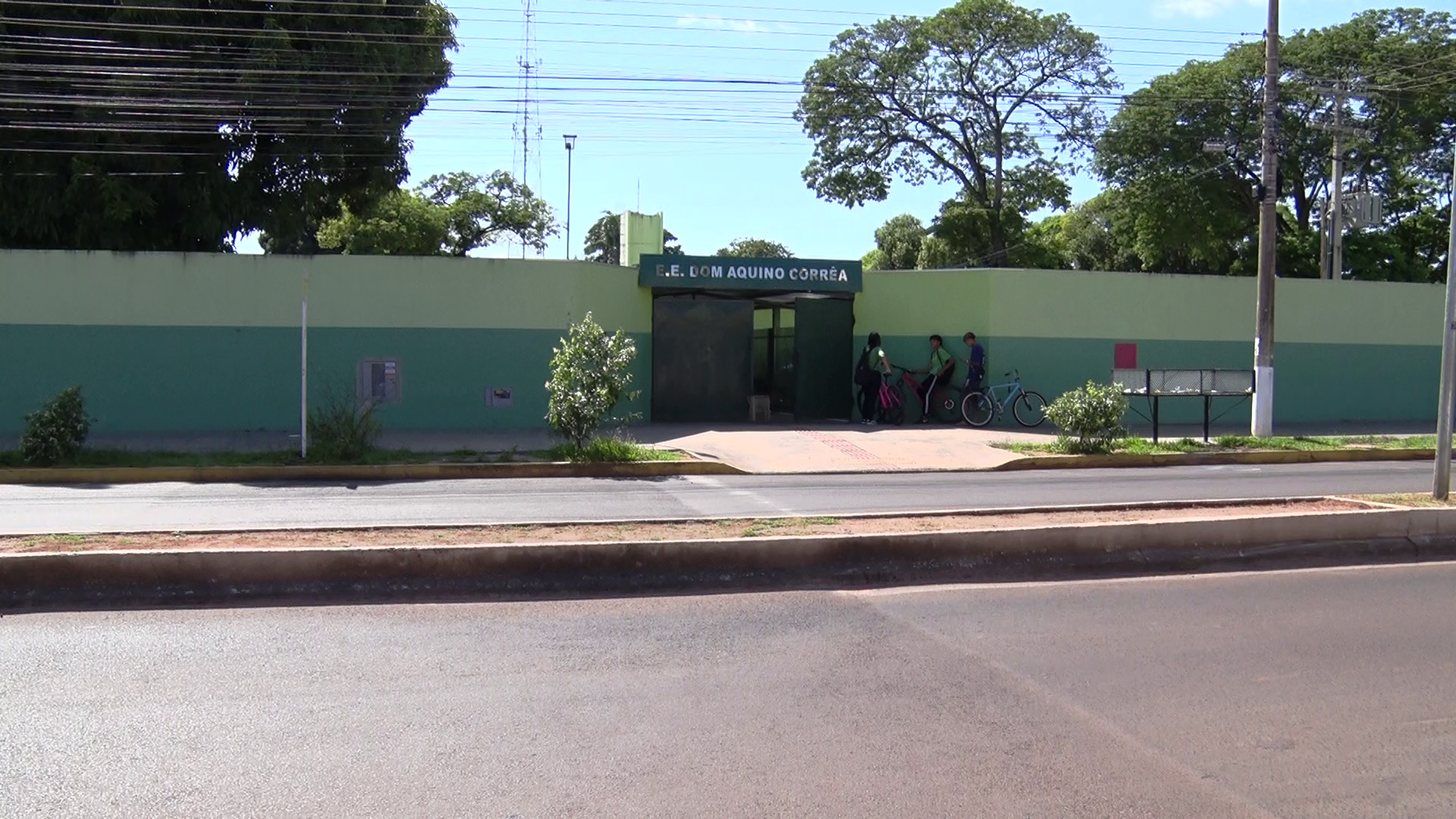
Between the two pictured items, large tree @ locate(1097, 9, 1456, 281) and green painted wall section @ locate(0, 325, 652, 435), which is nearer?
green painted wall section @ locate(0, 325, 652, 435)

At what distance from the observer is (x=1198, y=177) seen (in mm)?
42875

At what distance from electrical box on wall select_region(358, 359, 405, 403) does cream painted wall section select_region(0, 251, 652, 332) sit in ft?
2.17

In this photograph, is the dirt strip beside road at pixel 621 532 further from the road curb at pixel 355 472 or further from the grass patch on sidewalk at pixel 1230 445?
the grass patch on sidewalk at pixel 1230 445

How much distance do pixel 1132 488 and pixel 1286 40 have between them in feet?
121

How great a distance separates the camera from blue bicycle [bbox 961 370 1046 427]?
842 inches

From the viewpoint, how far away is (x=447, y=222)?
51750 millimetres

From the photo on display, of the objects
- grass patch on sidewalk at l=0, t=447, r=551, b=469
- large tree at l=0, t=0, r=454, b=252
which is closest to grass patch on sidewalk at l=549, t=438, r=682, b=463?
grass patch on sidewalk at l=0, t=447, r=551, b=469

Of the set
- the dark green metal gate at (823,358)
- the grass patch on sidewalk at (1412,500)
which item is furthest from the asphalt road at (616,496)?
the dark green metal gate at (823,358)

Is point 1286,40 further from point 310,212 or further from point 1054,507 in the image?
point 1054,507

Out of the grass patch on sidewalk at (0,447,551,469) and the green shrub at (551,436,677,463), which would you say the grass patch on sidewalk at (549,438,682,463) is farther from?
the grass patch on sidewalk at (0,447,551,469)

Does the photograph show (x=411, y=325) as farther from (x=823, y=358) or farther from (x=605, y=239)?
(x=605, y=239)

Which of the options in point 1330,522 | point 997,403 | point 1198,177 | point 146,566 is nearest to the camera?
point 146,566

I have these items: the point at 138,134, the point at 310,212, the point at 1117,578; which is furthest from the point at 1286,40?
the point at 1117,578

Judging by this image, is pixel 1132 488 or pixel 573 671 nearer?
pixel 573 671
